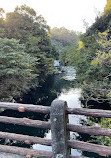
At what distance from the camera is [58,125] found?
191cm

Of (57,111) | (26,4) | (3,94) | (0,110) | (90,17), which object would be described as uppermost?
(26,4)

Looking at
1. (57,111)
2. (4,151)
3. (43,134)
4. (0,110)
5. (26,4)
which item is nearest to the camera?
(57,111)

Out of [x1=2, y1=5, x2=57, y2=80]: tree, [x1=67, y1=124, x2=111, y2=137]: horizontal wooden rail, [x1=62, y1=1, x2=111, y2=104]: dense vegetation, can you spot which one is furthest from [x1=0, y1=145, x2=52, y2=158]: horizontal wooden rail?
[x1=2, y1=5, x2=57, y2=80]: tree

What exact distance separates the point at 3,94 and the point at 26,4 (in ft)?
52.4

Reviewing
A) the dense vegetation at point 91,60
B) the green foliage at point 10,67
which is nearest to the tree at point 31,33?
the green foliage at point 10,67

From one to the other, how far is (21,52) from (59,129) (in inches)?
380

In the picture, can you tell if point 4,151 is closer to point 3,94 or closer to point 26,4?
point 3,94

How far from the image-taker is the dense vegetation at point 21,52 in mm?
9859

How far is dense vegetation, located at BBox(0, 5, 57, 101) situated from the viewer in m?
9.86

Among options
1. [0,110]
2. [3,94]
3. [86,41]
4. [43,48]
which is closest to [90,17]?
[86,41]

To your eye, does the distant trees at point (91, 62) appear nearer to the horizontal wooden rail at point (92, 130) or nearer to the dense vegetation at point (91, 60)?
the dense vegetation at point (91, 60)

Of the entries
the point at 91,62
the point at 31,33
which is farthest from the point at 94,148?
the point at 31,33

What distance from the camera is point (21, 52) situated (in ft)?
35.1

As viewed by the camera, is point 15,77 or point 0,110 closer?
point 0,110
